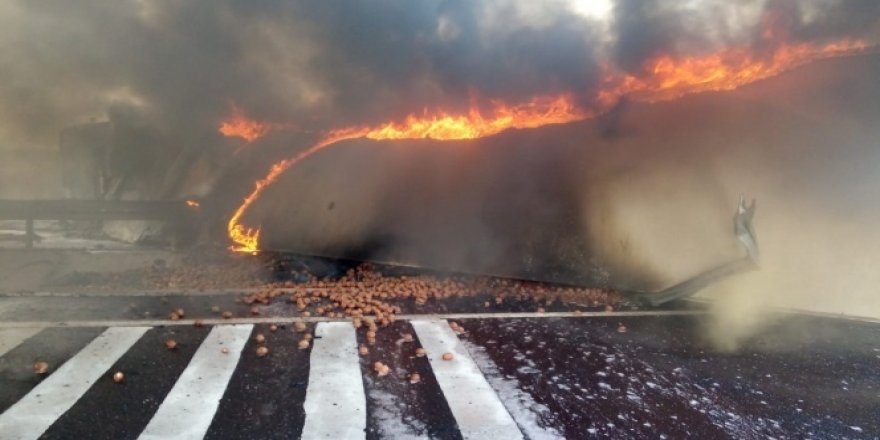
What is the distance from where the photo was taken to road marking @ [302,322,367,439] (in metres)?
3.57

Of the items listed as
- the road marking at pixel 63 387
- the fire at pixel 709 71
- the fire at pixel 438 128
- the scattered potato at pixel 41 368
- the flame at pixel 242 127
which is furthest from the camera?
the flame at pixel 242 127

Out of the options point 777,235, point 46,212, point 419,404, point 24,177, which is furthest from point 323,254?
point 24,177

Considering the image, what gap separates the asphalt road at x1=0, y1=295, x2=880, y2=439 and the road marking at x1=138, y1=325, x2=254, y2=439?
2cm

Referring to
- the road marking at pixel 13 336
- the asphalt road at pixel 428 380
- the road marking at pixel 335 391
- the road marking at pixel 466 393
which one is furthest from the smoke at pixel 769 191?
the road marking at pixel 13 336

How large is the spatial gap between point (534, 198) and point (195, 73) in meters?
9.48

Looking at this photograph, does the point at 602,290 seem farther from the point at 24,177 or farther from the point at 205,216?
the point at 24,177

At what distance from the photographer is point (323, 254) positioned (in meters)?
10.2

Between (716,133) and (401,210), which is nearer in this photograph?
(716,133)

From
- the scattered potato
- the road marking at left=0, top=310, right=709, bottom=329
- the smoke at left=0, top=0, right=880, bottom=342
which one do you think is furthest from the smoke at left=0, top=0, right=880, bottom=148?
the scattered potato

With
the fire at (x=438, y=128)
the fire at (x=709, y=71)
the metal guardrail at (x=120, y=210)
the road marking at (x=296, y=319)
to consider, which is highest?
the fire at (x=709, y=71)

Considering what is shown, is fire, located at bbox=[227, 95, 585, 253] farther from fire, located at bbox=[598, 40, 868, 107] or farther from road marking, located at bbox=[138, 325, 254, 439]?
road marking, located at bbox=[138, 325, 254, 439]

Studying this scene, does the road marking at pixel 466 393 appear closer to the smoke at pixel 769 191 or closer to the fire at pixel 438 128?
the smoke at pixel 769 191

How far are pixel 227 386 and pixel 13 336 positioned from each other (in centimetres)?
269

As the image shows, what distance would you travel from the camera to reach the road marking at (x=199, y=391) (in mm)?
3518
